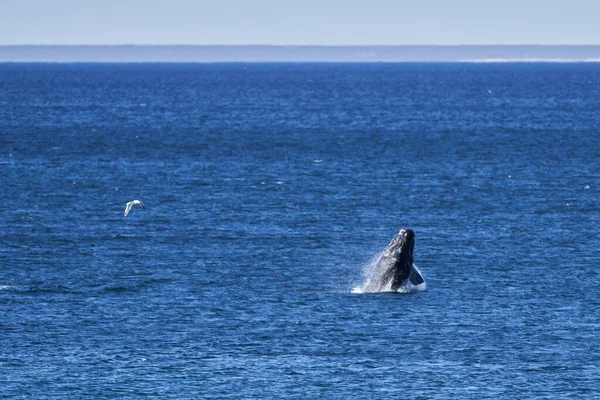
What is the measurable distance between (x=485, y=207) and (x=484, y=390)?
47.8 meters

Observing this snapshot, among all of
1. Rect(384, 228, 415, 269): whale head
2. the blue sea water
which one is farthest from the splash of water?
Rect(384, 228, 415, 269): whale head

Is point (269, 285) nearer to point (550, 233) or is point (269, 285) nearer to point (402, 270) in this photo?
point (402, 270)

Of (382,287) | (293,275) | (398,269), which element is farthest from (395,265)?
(293,275)

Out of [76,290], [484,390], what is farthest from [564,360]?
[76,290]

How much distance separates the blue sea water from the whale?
1.29m

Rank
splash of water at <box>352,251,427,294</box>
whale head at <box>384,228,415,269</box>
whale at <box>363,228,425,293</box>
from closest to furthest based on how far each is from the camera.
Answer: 1. whale head at <box>384,228,415,269</box>
2. whale at <box>363,228,425,293</box>
3. splash of water at <box>352,251,427,294</box>

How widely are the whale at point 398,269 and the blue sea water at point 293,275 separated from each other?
129 centimetres

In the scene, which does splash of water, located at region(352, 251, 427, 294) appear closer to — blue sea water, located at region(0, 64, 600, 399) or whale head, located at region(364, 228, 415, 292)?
whale head, located at region(364, 228, 415, 292)

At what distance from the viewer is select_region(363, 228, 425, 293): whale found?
196ft

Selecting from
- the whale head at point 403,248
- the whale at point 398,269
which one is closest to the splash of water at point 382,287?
the whale at point 398,269

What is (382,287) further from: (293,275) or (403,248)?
(293,275)

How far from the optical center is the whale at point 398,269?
5962 cm

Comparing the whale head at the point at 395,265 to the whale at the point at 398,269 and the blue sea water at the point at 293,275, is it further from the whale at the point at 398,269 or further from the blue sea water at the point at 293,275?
the blue sea water at the point at 293,275

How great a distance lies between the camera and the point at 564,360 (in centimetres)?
4809
